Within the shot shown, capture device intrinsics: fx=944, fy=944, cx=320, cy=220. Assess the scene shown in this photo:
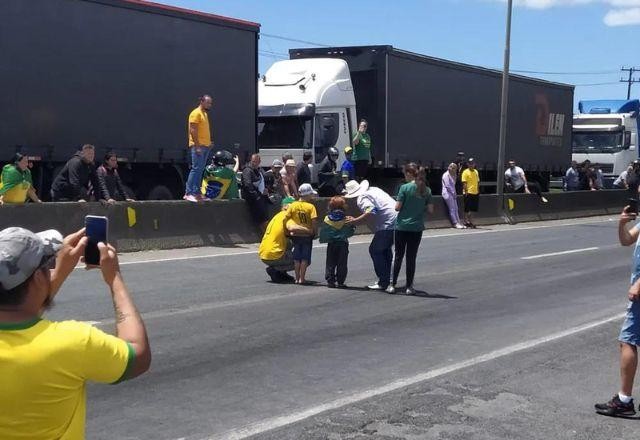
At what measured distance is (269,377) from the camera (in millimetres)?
7582

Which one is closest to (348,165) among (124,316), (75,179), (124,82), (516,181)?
(124,82)

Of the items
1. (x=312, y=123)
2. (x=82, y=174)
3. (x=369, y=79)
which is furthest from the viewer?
(x=369, y=79)

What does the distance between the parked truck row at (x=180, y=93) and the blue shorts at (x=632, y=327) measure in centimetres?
1233

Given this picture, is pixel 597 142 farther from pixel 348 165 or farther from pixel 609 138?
pixel 348 165

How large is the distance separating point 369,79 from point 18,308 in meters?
23.3

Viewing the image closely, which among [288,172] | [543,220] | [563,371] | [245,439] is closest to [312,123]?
[288,172]

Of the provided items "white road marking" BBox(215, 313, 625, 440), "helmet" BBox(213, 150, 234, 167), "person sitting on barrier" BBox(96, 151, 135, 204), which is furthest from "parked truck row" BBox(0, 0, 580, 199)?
"white road marking" BBox(215, 313, 625, 440)

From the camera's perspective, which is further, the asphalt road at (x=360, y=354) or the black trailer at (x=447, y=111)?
the black trailer at (x=447, y=111)

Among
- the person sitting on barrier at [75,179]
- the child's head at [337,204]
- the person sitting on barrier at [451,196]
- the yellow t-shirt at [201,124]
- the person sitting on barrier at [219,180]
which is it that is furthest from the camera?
the person sitting on barrier at [451,196]

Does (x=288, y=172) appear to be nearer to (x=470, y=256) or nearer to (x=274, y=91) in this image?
(x=470, y=256)

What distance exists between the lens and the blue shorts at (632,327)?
670cm

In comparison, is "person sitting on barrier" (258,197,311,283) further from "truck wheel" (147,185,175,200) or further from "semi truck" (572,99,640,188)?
"semi truck" (572,99,640,188)

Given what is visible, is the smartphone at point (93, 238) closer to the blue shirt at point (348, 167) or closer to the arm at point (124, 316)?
the arm at point (124, 316)

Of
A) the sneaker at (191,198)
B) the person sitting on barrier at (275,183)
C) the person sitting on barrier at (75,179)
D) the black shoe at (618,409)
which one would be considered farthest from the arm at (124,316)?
the person sitting on barrier at (275,183)
